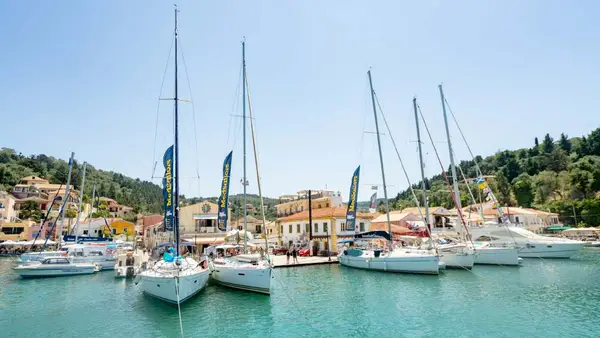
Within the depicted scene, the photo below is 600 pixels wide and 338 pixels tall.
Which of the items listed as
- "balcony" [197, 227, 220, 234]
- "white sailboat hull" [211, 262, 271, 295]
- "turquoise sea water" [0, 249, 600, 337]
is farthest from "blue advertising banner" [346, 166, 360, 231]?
"balcony" [197, 227, 220, 234]

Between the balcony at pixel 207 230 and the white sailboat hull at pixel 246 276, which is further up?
the balcony at pixel 207 230

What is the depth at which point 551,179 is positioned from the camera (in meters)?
87.1

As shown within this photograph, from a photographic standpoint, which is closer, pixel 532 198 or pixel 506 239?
pixel 506 239

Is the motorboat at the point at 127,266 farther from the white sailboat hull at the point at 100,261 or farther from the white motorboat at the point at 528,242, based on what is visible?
the white motorboat at the point at 528,242

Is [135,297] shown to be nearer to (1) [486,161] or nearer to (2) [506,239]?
(2) [506,239]

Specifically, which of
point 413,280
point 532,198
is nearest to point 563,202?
point 532,198

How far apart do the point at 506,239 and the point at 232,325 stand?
39.4m

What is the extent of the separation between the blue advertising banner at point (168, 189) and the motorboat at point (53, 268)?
69.7 ft

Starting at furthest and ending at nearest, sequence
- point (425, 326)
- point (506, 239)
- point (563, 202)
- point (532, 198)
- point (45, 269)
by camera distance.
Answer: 1. point (532, 198)
2. point (563, 202)
3. point (506, 239)
4. point (45, 269)
5. point (425, 326)

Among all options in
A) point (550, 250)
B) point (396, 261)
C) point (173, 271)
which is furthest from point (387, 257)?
point (550, 250)

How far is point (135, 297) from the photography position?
21938 mm

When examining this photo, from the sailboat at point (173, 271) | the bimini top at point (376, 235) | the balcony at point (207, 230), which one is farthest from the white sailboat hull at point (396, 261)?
the balcony at point (207, 230)

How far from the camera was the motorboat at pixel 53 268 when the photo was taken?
32406 millimetres

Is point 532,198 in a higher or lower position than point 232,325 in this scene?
higher
